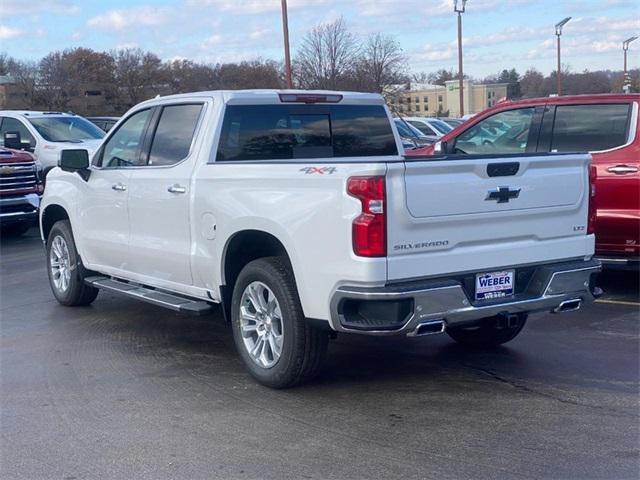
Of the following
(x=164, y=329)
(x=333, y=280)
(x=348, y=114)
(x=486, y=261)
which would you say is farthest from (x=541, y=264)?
(x=164, y=329)

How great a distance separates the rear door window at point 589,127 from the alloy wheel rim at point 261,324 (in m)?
4.28

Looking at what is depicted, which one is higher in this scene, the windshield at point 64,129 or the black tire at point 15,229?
the windshield at point 64,129

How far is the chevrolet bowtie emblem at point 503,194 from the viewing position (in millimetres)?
5497

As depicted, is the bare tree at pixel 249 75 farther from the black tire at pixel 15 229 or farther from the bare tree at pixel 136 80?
the black tire at pixel 15 229

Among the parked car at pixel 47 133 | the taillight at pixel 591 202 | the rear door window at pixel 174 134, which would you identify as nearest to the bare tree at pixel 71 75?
the parked car at pixel 47 133

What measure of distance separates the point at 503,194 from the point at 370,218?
1.01 metres

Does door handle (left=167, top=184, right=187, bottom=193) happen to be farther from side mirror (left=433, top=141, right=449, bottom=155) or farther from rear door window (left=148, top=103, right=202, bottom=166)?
side mirror (left=433, top=141, right=449, bottom=155)

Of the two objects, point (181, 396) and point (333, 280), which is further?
point (181, 396)

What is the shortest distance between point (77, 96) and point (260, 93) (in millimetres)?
47564

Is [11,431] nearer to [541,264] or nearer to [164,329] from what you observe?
[164,329]

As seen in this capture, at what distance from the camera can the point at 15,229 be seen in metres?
15.4

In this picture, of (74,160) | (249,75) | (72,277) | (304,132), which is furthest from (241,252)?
(249,75)

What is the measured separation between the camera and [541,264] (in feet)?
19.1

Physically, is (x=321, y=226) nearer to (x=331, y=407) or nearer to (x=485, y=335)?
(x=331, y=407)
